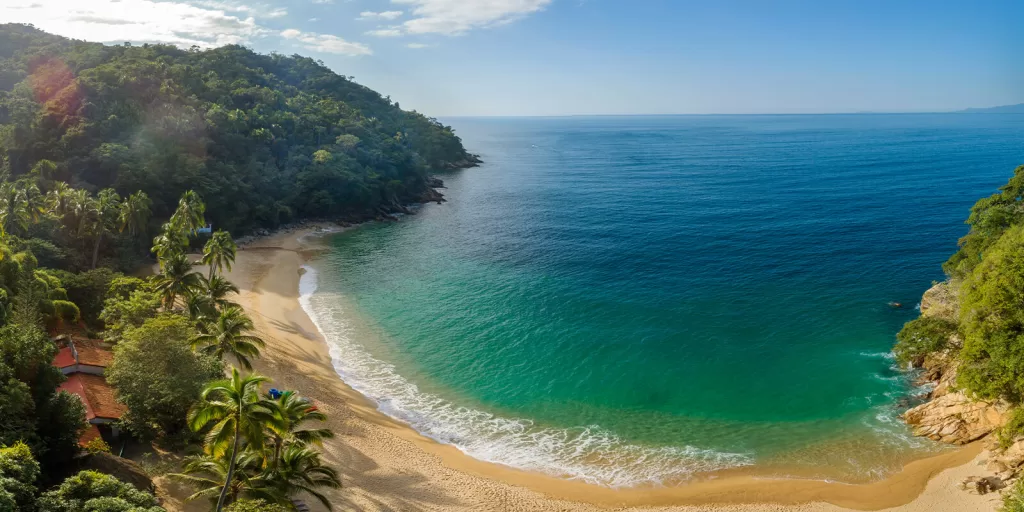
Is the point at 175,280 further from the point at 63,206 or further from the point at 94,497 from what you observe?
the point at 63,206

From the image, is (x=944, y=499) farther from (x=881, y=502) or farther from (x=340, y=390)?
(x=340, y=390)

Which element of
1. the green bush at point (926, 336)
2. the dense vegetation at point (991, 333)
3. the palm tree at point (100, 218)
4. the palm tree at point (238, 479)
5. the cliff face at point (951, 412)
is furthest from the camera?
the palm tree at point (100, 218)

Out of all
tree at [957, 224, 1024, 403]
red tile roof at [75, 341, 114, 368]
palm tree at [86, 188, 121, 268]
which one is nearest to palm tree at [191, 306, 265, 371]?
red tile roof at [75, 341, 114, 368]

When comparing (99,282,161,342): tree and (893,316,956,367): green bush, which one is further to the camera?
(99,282,161,342): tree

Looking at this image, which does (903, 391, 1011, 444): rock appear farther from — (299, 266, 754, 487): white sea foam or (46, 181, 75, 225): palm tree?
(46, 181, 75, 225): palm tree

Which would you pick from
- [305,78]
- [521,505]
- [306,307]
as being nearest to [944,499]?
[521,505]

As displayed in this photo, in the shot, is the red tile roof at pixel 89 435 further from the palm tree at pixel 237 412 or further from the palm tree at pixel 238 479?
the palm tree at pixel 237 412

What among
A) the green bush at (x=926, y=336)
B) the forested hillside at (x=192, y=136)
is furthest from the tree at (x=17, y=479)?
the forested hillside at (x=192, y=136)
